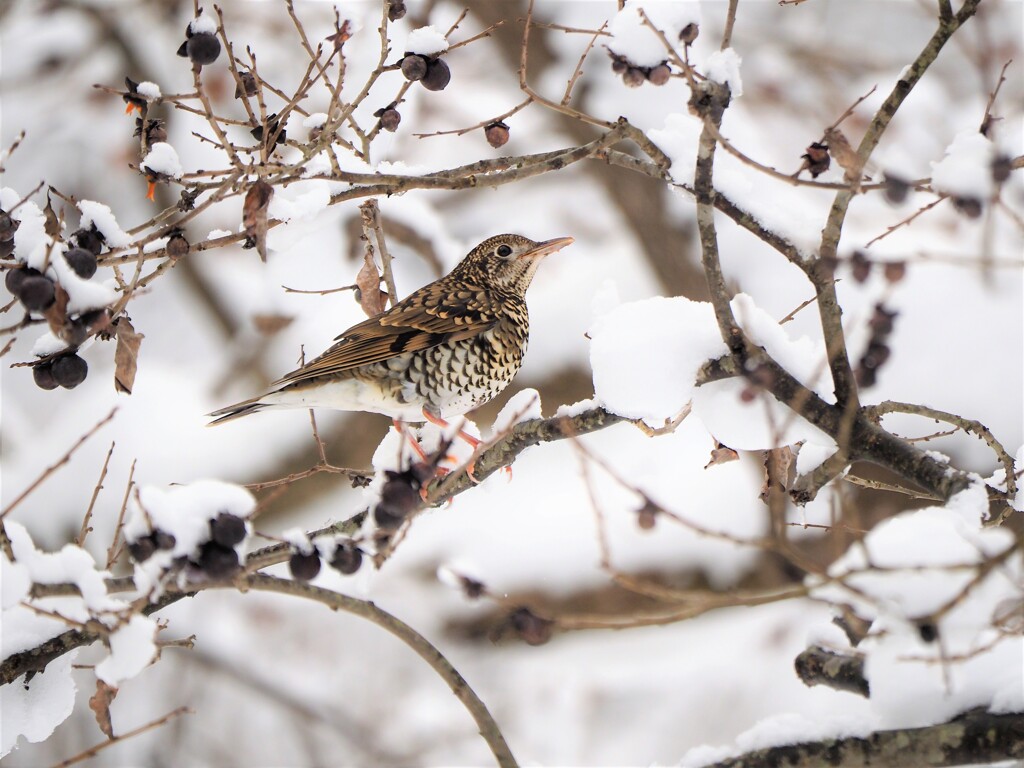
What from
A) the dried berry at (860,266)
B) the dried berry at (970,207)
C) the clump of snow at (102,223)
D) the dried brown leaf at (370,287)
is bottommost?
the dried berry at (860,266)

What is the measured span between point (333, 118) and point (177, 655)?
6962 millimetres

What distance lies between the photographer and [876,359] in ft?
7.70

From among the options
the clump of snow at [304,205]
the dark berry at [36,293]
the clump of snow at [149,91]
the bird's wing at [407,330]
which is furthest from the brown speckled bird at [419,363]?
the dark berry at [36,293]

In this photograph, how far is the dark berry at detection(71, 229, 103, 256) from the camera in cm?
267

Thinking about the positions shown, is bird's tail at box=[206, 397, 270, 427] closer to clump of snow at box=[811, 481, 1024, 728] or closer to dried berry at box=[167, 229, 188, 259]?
dried berry at box=[167, 229, 188, 259]

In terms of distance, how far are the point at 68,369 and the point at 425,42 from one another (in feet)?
4.31

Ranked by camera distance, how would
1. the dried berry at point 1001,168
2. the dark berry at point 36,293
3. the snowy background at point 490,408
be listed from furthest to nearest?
the snowy background at point 490,408, the dark berry at point 36,293, the dried berry at point 1001,168

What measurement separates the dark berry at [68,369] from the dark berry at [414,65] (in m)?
1.18

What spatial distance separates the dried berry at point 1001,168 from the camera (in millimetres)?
2078

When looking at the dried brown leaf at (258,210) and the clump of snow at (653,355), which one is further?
the clump of snow at (653,355)

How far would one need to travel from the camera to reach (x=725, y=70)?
2.44m

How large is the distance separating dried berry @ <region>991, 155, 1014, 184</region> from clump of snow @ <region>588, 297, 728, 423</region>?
2.81ft

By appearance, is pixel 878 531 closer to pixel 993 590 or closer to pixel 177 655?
pixel 993 590

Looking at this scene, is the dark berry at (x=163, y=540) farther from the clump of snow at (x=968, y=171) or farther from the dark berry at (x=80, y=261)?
the clump of snow at (x=968, y=171)
